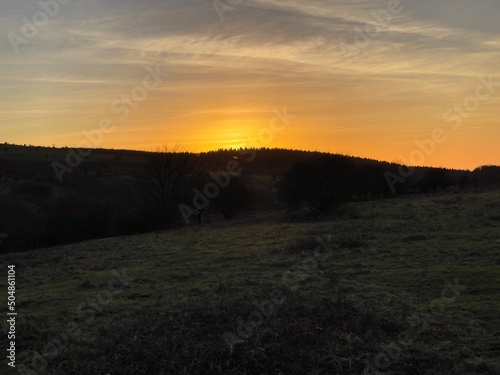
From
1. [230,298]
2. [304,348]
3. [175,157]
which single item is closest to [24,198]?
[175,157]

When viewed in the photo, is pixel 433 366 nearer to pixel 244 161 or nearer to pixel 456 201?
pixel 456 201

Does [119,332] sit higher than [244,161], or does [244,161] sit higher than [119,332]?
[244,161]

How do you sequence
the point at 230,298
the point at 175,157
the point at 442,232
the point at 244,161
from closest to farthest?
the point at 230,298
the point at 442,232
the point at 175,157
the point at 244,161

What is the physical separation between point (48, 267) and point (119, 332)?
1335cm

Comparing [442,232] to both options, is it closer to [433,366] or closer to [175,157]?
[433,366]

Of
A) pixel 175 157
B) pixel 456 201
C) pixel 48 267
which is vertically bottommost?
pixel 48 267

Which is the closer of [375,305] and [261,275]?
[375,305]

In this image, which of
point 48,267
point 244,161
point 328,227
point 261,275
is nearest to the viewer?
point 261,275

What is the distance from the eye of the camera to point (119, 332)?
30.8 ft
